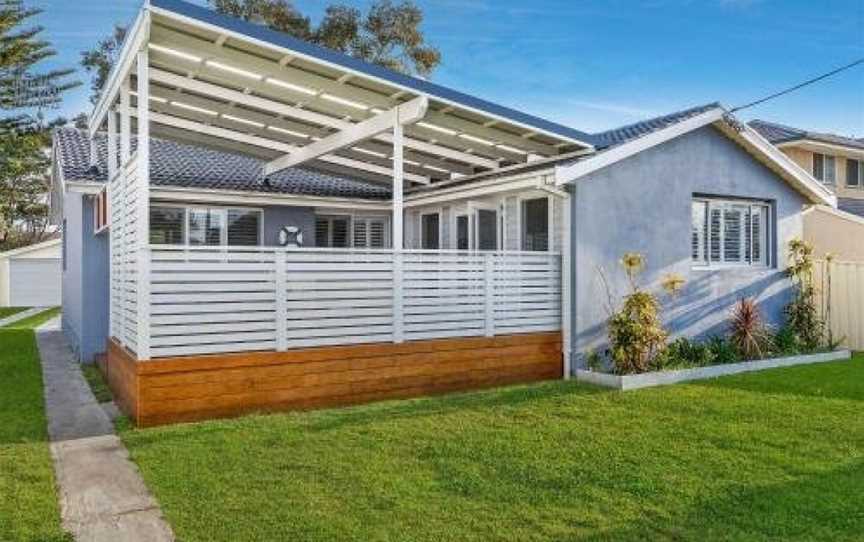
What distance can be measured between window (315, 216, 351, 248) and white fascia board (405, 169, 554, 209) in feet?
6.11

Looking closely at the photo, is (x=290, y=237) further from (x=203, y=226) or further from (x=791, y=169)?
(x=791, y=169)

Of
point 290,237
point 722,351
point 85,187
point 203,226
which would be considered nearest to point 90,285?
point 85,187

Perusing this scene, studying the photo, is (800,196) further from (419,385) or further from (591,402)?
(419,385)

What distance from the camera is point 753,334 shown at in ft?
43.0

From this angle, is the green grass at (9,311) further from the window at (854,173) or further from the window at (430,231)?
the window at (854,173)

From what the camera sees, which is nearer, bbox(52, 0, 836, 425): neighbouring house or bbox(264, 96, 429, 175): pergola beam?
bbox(52, 0, 836, 425): neighbouring house

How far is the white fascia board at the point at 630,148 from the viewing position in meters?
10.9

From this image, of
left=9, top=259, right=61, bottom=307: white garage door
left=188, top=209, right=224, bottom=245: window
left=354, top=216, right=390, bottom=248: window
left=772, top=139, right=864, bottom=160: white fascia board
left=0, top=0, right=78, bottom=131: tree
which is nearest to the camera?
left=188, top=209, right=224, bottom=245: window

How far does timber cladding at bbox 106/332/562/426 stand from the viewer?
322 inches

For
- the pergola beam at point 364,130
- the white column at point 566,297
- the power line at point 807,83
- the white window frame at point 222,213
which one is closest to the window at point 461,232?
the white column at point 566,297

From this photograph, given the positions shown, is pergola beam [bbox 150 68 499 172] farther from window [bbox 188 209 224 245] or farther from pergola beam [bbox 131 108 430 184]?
window [bbox 188 209 224 245]

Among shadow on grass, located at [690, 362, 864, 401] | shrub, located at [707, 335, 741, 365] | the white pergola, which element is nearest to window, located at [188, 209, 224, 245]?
the white pergola

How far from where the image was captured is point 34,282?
31984mm

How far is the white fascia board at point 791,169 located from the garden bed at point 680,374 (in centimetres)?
345
